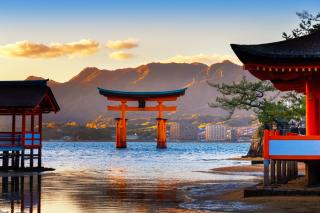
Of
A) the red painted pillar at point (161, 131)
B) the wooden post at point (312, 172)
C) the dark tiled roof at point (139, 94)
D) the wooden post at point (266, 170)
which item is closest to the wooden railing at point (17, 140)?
the wooden post at point (266, 170)

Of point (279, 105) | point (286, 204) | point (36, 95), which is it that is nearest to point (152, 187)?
point (286, 204)

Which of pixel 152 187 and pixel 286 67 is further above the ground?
pixel 286 67

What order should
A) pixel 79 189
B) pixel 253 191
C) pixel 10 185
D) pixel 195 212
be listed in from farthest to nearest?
pixel 10 185 < pixel 79 189 < pixel 253 191 < pixel 195 212

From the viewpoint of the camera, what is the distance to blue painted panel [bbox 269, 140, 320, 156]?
22.2m

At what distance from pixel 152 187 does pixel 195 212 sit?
1086 cm

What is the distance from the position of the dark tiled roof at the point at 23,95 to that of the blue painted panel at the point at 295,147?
2056 cm

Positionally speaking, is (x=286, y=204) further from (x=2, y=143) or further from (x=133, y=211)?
(x=2, y=143)

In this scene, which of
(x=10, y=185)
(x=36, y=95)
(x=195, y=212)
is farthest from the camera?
(x=36, y=95)

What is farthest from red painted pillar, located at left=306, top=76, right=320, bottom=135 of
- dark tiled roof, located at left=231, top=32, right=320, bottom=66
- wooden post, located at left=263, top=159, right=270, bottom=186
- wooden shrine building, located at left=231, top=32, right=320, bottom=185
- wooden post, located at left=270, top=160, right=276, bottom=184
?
wooden post, located at left=263, top=159, right=270, bottom=186

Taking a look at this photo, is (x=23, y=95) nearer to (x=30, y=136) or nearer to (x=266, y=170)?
(x=30, y=136)

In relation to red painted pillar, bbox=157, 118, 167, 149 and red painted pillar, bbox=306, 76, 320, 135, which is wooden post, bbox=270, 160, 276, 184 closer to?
red painted pillar, bbox=306, 76, 320, 135

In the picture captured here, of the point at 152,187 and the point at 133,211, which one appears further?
the point at 152,187

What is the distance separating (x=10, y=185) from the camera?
2962 centimetres

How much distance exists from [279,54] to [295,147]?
3.19 metres
